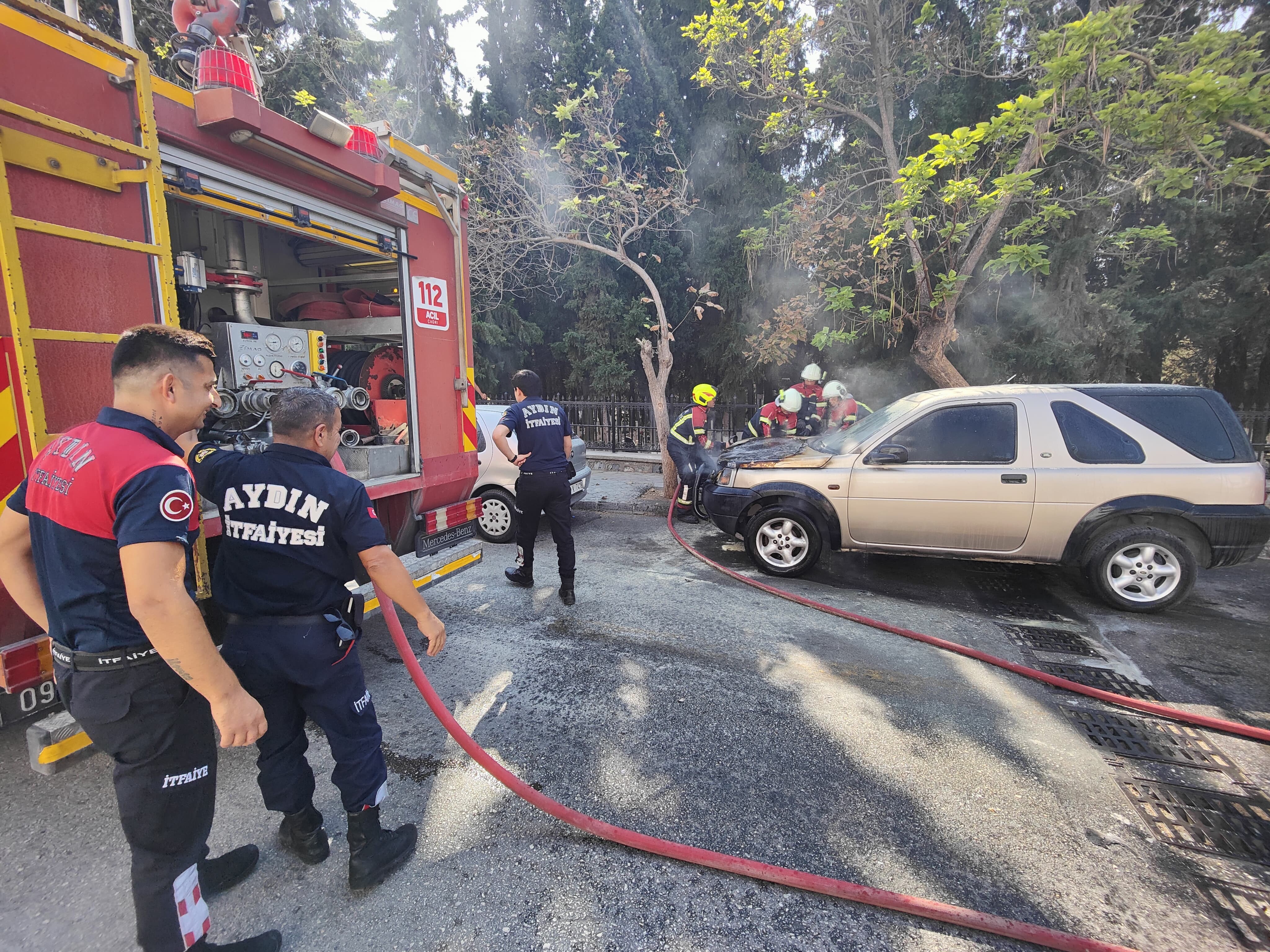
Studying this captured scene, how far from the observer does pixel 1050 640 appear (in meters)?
4.14

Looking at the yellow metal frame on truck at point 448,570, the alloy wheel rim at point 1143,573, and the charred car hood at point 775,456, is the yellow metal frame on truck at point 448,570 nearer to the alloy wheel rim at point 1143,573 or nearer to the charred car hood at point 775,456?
the charred car hood at point 775,456

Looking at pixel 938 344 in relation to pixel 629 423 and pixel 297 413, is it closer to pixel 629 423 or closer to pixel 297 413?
pixel 629 423

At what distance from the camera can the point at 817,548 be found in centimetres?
536

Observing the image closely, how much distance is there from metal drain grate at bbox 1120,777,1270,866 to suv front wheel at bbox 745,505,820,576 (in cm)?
287

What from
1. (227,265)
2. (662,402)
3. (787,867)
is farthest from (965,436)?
(227,265)

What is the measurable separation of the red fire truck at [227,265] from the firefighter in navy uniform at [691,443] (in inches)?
131

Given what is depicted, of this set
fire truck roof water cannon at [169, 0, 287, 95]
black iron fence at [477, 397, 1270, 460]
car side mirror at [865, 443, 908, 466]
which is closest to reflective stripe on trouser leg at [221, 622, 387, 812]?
fire truck roof water cannon at [169, 0, 287, 95]

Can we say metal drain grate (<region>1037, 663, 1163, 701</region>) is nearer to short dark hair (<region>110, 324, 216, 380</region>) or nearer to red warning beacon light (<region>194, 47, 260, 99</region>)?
short dark hair (<region>110, 324, 216, 380</region>)

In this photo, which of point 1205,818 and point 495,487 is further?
point 495,487

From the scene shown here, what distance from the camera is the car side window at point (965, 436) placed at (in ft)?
15.7

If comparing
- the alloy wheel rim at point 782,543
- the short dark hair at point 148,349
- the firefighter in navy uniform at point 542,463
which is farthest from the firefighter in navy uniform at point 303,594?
the alloy wheel rim at point 782,543

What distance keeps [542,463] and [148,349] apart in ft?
10.3

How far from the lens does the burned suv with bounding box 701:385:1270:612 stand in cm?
439

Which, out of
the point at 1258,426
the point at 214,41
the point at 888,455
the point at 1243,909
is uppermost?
the point at 214,41
